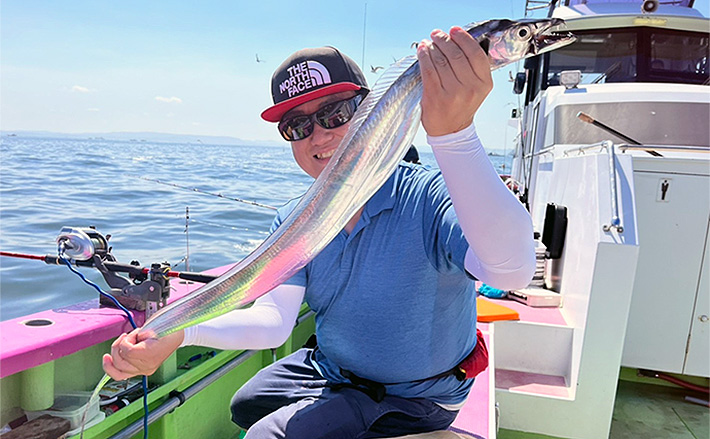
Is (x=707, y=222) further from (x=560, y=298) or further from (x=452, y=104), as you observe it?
(x=452, y=104)

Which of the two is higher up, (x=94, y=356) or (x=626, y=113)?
(x=626, y=113)

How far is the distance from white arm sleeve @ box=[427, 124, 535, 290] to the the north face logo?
72 cm

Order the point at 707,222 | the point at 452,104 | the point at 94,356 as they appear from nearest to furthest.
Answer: the point at 452,104 → the point at 94,356 → the point at 707,222

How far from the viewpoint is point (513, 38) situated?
1.09 m

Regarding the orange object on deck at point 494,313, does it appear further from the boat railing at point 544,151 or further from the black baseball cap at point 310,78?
the black baseball cap at point 310,78

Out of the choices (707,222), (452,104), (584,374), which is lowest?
(584,374)

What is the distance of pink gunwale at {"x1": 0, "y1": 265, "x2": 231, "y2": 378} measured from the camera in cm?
174

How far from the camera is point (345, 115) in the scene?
1726 mm

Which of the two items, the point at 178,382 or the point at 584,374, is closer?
the point at 178,382

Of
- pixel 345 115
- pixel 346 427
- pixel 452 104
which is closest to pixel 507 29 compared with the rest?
pixel 452 104

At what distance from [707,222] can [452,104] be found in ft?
11.3

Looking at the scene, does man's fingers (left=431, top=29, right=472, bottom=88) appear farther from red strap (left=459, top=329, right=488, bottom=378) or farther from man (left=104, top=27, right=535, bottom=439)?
red strap (left=459, top=329, right=488, bottom=378)

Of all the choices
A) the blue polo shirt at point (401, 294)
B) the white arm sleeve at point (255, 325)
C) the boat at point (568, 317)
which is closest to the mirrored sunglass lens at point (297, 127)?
the blue polo shirt at point (401, 294)

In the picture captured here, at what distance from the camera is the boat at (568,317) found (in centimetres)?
212
